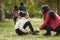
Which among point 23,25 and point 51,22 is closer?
point 51,22

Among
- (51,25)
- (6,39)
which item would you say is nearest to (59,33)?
(51,25)

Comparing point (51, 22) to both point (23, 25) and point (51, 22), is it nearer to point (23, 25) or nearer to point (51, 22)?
point (51, 22)

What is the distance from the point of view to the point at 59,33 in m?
11.1

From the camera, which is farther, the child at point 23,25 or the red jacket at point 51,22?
the child at point 23,25

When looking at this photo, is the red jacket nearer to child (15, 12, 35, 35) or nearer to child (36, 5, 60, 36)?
child (36, 5, 60, 36)

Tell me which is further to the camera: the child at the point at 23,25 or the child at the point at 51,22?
the child at the point at 23,25

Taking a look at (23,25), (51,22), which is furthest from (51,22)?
(23,25)

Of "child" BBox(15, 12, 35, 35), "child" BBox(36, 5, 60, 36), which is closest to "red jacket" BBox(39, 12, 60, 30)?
"child" BBox(36, 5, 60, 36)

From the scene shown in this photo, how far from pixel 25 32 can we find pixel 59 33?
1.44 metres

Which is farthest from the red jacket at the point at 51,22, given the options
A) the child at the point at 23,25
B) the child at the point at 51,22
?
the child at the point at 23,25

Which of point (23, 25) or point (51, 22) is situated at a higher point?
point (51, 22)

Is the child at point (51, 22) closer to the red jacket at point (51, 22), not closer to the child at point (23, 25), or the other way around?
the red jacket at point (51, 22)

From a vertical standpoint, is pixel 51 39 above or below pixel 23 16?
below

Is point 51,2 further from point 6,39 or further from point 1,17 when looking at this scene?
point 6,39
